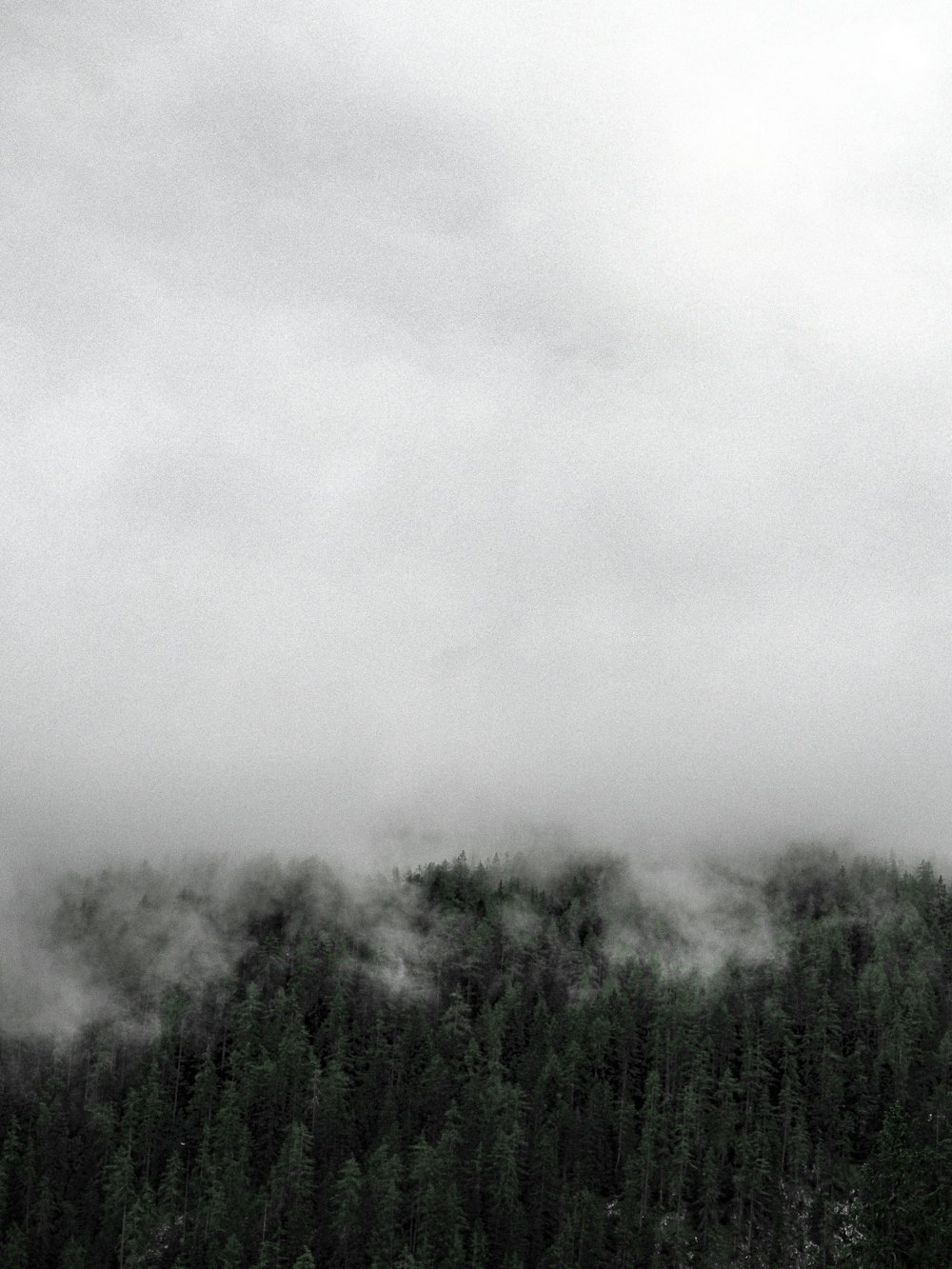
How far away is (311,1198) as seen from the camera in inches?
7589

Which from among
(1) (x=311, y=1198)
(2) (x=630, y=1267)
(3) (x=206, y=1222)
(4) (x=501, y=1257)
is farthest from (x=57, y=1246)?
(2) (x=630, y=1267)

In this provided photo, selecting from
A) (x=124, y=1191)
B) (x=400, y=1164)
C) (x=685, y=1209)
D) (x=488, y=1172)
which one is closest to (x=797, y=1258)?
(x=685, y=1209)

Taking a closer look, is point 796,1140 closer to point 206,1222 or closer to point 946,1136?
point 946,1136

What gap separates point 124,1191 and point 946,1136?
366 ft

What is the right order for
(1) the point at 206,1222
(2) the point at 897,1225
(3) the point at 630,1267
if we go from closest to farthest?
(2) the point at 897,1225, (3) the point at 630,1267, (1) the point at 206,1222

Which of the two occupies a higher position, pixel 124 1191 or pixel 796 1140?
pixel 796 1140

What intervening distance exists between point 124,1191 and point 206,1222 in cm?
1562

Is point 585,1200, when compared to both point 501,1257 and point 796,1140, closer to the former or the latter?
point 501,1257

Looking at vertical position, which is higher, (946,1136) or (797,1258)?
(946,1136)

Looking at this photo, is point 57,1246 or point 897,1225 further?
point 57,1246

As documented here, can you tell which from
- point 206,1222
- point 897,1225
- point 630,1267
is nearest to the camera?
point 897,1225

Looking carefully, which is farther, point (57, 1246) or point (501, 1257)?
point (57, 1246)

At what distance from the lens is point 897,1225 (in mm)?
120625

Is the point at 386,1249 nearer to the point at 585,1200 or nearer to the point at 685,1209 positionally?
the point at 585,1200
